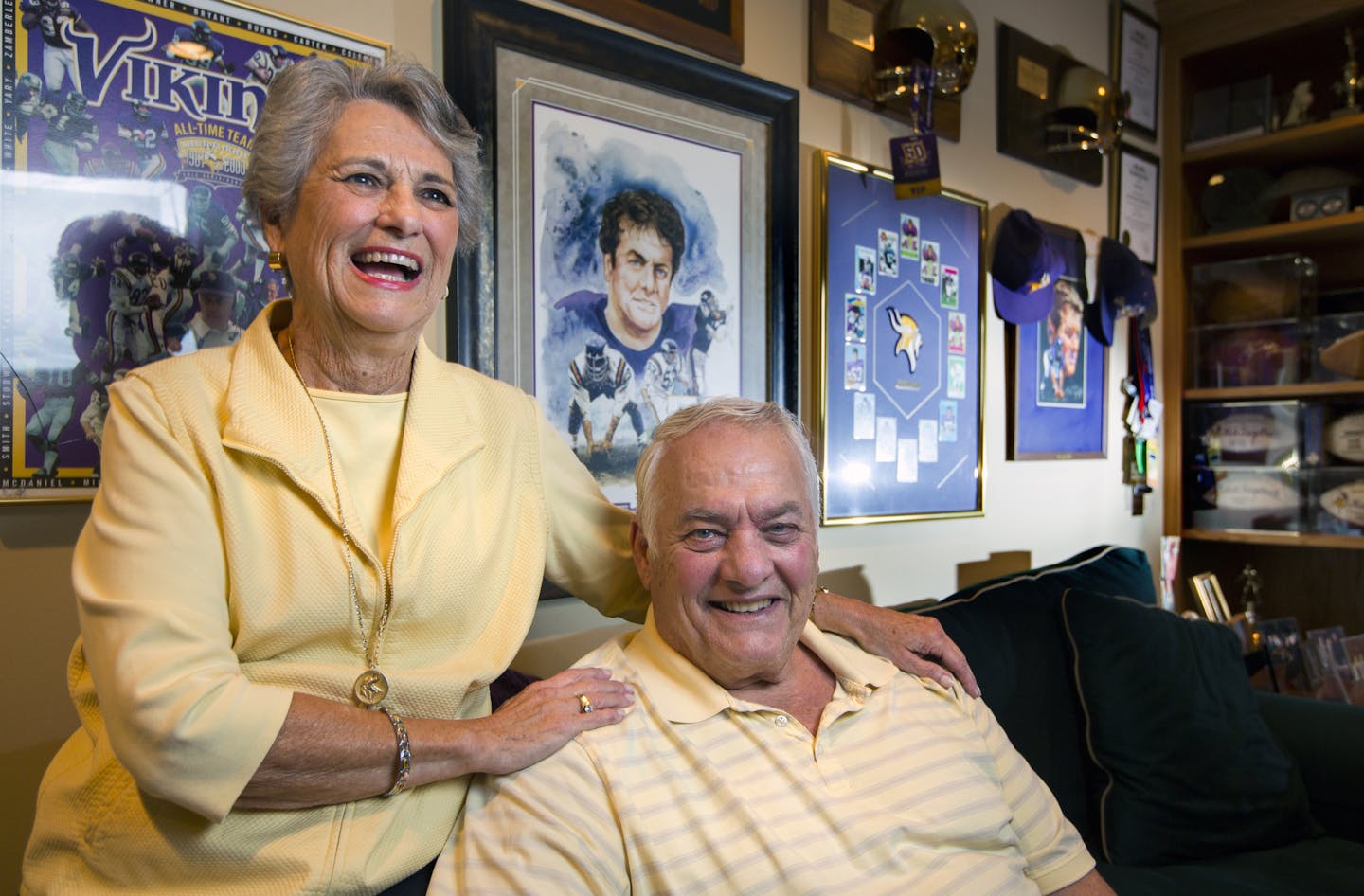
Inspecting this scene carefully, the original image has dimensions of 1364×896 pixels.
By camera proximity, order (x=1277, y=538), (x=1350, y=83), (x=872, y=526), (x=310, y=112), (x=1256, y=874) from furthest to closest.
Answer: (x=1277, y=538) → (x=1350, y=83) → (x=872, y=526) → (x=1256, y=874) → (x=310, y=112)

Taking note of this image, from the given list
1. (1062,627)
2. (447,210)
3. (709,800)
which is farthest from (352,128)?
(1062,627)

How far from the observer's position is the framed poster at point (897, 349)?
7.32 feet

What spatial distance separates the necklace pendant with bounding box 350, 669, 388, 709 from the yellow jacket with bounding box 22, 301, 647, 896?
0.04 ft

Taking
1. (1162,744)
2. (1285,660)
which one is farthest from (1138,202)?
(1162,744)

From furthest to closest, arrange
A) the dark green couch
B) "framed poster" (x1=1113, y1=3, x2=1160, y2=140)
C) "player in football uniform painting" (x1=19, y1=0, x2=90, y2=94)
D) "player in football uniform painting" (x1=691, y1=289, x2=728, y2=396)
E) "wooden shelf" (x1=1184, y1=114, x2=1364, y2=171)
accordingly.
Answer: "framed poster" (x1=1113, y1=3, x2=1160, y2=140), "wooden shelf" (x1=1184, y1=114, x2=1364, y2=171), "player in football uniform painting" (x1=691, y1=289, x2=728, y2=396), the dark green couch, "player in football uniform painting" (x1=19, y1=0, x2=90, y2=94)

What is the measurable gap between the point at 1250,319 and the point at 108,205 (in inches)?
131

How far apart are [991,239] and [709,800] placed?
6.80 feet

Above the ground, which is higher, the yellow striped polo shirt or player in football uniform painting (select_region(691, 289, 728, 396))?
player in football uniform painting (select_region(691, 289, 728, 396))

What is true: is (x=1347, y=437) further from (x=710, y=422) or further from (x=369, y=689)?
(x=369, y=689)

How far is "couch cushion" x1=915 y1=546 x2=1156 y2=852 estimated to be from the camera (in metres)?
1.73

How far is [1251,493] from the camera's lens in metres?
3.14

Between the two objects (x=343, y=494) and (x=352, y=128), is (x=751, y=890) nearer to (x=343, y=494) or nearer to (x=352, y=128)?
(x=343, y=494)

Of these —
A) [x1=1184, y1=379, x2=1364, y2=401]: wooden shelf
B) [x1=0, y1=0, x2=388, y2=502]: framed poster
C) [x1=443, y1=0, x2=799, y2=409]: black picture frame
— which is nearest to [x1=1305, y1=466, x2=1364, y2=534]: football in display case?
[x1=1184, y1=379, x2=1364, y2=401]: wooden shelf

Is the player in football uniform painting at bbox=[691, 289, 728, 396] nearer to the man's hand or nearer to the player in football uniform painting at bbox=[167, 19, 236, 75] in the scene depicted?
the man's hand
